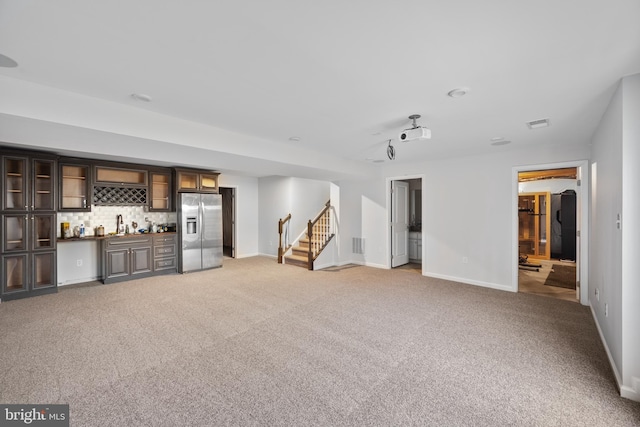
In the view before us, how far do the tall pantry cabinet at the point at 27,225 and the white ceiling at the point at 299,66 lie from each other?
1577mm

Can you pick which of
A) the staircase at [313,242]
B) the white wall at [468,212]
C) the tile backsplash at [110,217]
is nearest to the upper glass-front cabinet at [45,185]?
the tile backsplash at [110,217]

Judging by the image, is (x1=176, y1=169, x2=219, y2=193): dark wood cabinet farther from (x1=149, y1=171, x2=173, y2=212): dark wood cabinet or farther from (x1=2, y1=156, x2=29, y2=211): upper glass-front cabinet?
(x1=2, y1=156, x2=29, y2=211): upper glass-front cabinet

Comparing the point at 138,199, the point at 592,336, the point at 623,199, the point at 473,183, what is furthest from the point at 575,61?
the point at 138,199

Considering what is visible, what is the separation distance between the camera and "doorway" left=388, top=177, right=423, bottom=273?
23.3 ft

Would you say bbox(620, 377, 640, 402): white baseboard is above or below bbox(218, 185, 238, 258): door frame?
below

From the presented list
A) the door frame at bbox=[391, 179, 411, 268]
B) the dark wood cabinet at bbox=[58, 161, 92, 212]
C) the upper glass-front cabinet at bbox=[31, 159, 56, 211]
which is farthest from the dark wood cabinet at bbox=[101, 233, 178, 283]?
the door frame at bbox=[391, 179, 411, 268]

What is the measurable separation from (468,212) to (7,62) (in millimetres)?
6420

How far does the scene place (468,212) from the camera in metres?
5.76

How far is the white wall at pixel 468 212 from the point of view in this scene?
207 inches

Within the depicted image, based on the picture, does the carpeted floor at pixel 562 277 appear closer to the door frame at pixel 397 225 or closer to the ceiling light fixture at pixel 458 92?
the door frame at pixel 397 225

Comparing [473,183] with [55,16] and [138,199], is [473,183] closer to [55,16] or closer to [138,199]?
[55,16]

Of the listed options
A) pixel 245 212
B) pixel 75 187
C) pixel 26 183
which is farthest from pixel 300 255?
pixel 26 183

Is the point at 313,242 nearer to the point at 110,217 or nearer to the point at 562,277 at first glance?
the point at 110,217
